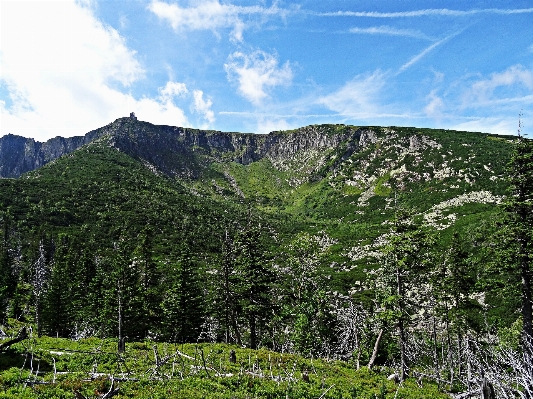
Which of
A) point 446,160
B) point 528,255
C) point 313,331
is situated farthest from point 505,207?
point 446,160

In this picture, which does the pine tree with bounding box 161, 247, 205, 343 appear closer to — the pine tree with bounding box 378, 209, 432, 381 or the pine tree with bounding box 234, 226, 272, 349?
the pine tree with bounding box 234, 226, 272, 349

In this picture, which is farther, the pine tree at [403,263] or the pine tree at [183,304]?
the pine tree at [183,304]

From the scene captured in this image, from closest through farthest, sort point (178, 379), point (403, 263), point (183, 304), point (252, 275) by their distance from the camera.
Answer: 1. point (178, 379)
2. point (403, 263)
3. point (252, 275)
4. point (183, 304)

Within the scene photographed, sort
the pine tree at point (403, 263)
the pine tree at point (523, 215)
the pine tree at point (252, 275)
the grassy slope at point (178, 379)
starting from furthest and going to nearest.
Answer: the pine tree at point (252, 275) → the pine tree at point (403, 263) → the pine tree at point (523, 215) → the grassy slope at point (178, 379)

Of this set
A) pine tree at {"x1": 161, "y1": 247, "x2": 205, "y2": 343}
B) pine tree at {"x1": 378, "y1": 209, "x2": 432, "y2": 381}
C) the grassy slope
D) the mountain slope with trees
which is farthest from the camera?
pine tree at {"x1": 161, "y1": 247, "x2": 205, "y2": 343}

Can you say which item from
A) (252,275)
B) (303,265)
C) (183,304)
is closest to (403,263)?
(303,265)

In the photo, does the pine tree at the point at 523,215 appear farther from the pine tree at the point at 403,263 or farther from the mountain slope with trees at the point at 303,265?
the pine tree at the point at 403,263

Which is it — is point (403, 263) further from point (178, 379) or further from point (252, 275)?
point (252, 275)

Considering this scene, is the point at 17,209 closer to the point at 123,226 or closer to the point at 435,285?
the point at 123,226

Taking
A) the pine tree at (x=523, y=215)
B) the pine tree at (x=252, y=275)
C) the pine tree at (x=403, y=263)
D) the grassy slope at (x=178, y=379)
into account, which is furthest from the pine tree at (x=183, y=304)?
the pine tree at (x=523, y=215)

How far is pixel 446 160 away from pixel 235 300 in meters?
167


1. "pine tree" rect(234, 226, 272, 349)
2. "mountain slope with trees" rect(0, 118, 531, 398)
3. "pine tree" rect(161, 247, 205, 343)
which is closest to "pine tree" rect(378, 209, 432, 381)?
"mountain slope with trees" rect(0, 118, 531, 398)

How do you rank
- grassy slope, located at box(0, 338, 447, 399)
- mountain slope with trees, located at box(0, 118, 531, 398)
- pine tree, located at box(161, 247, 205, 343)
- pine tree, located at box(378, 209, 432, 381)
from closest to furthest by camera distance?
1. grassy slope, located at box(0, 338, 447, 399)
2. pine tree, located at box(378, 209, 432, 381)
3. mountain slope with trees, located at box(0, 118, 531, 398)
4. pine tree, located at box(161, 247, 205, 343)

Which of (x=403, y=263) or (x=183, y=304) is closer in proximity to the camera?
(x=403, y=263)
